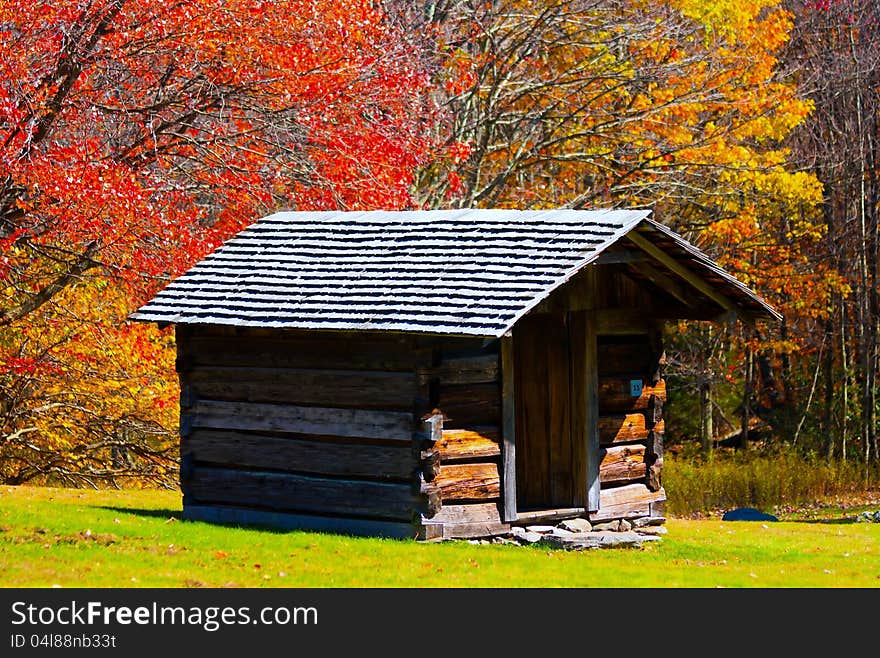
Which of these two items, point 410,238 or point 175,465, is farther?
point 175,465

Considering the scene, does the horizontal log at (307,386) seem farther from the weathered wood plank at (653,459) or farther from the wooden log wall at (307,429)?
the weathered wood plank at (653,459)

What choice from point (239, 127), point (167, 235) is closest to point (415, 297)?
point (167, 235)

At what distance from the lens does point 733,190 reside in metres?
27.7

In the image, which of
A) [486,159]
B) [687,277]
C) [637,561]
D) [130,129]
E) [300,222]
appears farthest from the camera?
[486,159]

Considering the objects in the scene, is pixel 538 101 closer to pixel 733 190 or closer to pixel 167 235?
pixel 733 190

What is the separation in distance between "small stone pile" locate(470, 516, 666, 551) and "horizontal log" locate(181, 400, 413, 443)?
1532mm

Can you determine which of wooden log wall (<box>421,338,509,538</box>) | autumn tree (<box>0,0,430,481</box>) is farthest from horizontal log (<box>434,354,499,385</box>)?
autumn tree (<box>0,0,430,481</box>)

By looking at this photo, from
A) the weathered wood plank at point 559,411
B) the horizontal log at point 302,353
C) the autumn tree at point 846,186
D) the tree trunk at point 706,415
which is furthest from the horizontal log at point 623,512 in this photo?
the tree trunk at point 706,415

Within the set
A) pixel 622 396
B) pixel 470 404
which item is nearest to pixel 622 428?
pixel 622 396

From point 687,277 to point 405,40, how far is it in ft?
34.7

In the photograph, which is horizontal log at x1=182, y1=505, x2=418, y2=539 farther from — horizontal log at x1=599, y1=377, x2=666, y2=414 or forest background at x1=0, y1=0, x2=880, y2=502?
forest background at x1=0, y1=0, x2=880, y2=502

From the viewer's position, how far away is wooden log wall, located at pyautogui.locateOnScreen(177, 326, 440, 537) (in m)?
13.8

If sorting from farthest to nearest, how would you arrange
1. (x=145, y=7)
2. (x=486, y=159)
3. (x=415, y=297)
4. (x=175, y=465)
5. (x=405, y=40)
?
(x=486, y=159)
(x=175, y=465)
(x=405, y=40)
(x=145, y=7)
(x=415, y=297)

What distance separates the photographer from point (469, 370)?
13945 mm
